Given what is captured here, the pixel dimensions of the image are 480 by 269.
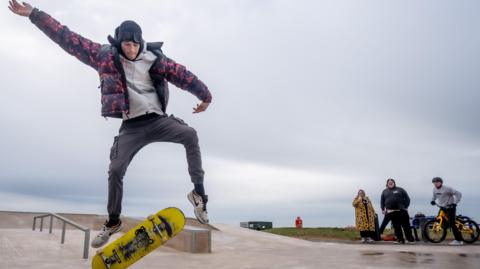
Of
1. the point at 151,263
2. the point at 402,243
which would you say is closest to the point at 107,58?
the point at 151,263

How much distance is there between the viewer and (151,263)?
7586 mm

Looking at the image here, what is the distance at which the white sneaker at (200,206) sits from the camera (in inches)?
175

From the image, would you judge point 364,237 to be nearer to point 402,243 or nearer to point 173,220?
point 402,243

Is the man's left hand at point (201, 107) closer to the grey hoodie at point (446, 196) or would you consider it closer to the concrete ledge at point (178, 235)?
the concrete ledge at point (178, 235)

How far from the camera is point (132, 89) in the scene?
4.36 meters

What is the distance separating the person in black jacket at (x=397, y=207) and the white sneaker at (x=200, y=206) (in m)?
10.7

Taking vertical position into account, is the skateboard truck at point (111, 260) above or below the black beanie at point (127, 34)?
below

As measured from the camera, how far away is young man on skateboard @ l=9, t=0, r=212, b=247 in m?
4.27

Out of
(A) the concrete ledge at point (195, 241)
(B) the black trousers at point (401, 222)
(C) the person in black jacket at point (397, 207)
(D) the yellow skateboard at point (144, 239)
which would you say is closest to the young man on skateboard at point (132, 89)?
(D) the yellow skateboard at point (144, 239)

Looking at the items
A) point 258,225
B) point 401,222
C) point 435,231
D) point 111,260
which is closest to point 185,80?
point 111,260

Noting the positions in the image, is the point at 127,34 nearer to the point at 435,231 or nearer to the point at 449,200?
the point at 449,200

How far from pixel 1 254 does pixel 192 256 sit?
4008mm

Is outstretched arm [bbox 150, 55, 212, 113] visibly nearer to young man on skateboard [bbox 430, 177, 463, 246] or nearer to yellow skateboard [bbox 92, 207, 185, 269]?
yellow skateboard [bbox 92, 207, 185, 269]

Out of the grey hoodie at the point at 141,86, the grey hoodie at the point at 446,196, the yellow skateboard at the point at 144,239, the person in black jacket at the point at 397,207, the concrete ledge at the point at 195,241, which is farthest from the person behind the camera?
the person in black jacket at the point at 397,207
